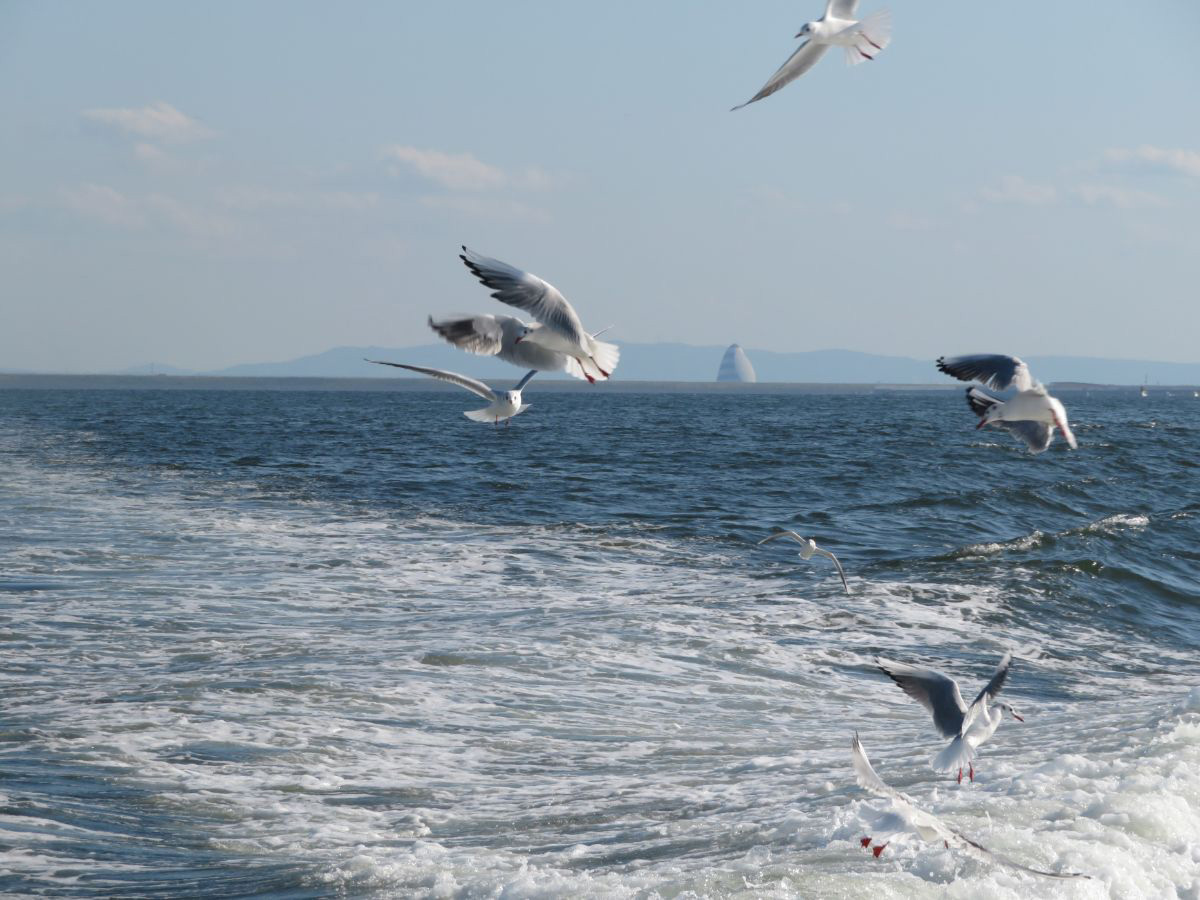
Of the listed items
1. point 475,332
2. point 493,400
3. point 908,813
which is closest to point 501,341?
point 475,332

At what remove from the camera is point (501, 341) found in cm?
730

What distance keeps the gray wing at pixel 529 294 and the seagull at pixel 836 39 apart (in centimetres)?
159

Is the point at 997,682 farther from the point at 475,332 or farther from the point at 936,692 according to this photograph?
the point at 475,332

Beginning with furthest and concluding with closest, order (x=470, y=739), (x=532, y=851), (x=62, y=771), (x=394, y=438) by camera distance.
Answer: (x=394, y=438) → (x=470, y=739) → (x=62, y=771) → (x=532, y=851)

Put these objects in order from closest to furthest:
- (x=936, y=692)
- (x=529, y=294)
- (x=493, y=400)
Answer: (x=936, y=692)
(x=529, y=294)
(x=493, y=400)

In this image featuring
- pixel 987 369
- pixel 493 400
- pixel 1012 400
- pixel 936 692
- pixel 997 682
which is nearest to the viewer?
pixel 997 682

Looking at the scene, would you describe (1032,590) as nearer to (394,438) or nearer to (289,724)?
(289,724)

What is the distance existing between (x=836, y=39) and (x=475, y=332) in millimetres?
2738

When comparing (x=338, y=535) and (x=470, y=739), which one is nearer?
(x=470, y=739)

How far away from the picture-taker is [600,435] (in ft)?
159

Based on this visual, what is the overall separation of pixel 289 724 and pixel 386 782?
1.33m

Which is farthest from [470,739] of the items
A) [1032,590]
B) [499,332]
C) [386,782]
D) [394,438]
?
[394,438]

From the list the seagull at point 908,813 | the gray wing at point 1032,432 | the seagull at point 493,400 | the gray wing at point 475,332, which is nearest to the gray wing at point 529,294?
the gray wing at point 475,332

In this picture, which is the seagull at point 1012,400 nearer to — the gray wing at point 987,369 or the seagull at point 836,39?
the gray wing at point 987,369
